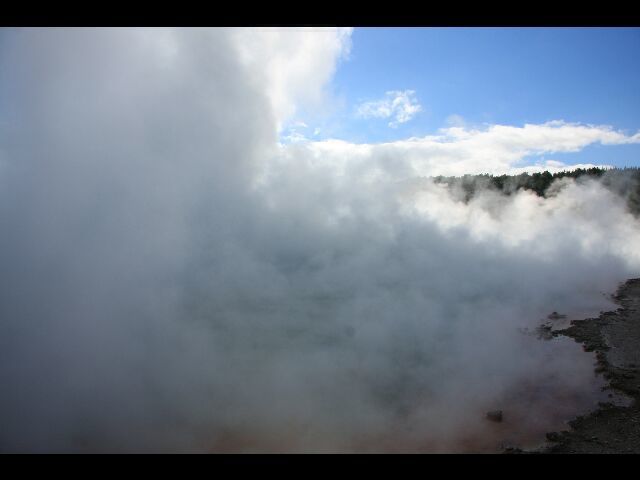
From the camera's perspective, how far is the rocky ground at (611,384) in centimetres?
491

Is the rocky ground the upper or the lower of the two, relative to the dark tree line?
lower

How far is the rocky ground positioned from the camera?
491 cm

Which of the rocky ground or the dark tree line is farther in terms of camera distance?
the dark tree line

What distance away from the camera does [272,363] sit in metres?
7.63

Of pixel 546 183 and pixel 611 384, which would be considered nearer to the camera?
pixel 611 384

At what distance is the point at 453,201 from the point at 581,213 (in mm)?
6863

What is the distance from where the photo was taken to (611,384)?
6387 millimetres

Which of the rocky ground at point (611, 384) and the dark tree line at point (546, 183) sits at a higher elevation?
the dark tree line at point (546, 183)

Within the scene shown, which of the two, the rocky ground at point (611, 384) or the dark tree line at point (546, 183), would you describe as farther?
the dark tree line at point (546, 183)

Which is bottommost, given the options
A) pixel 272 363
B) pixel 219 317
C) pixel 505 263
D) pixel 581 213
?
pixel 272 363

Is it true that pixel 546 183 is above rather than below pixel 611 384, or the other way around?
above
